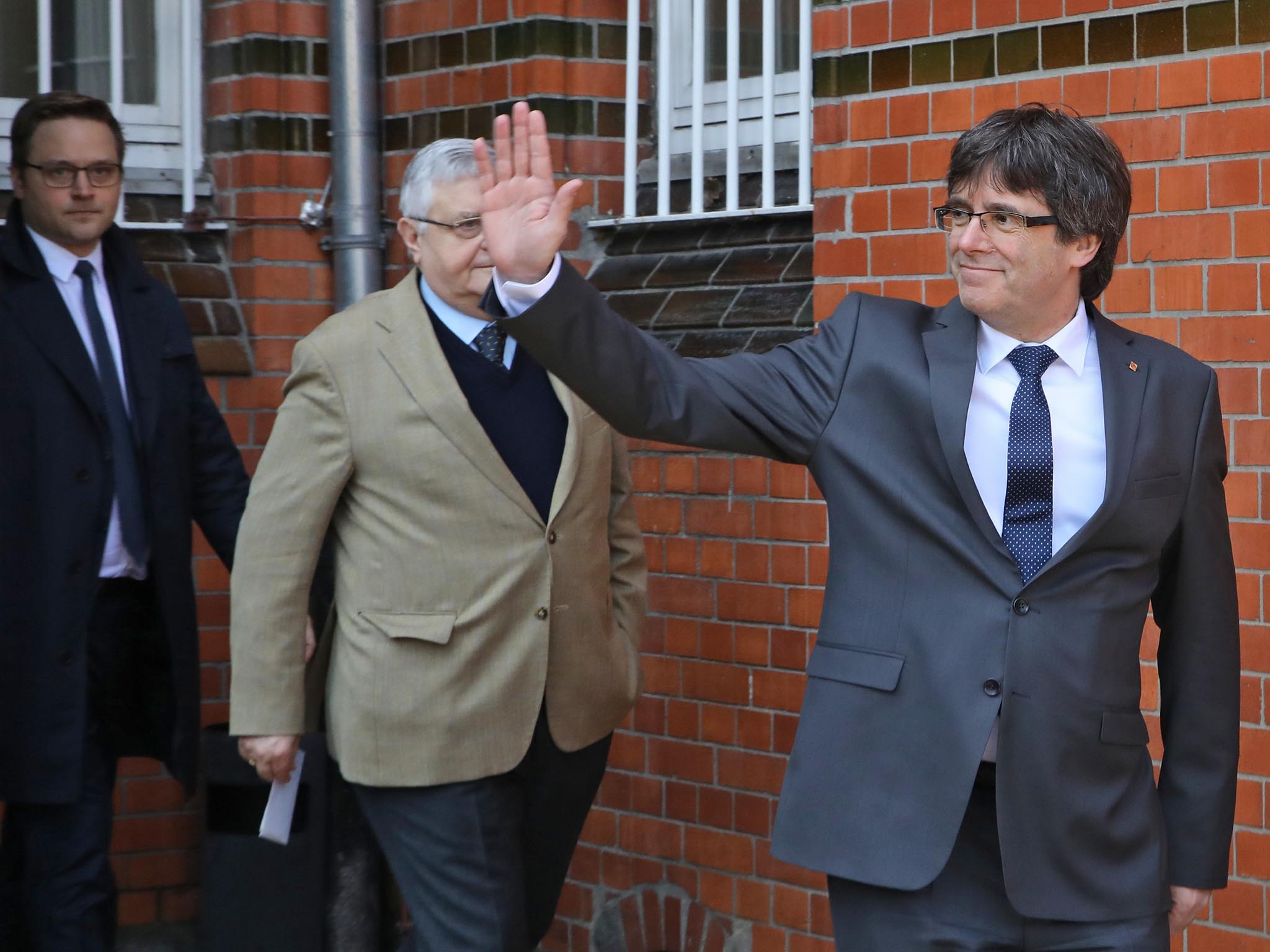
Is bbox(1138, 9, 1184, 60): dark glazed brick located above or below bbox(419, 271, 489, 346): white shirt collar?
above

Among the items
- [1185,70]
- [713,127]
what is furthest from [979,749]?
[713,127]

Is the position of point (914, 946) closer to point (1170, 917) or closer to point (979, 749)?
point (979, 749)

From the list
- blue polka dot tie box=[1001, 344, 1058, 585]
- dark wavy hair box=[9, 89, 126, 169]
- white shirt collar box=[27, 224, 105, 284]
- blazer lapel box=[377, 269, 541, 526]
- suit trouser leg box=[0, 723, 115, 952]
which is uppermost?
dark wavy hair box=[9, 89, 126, 169]

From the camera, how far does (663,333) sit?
4.81 metres

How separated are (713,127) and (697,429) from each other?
2.61 metres

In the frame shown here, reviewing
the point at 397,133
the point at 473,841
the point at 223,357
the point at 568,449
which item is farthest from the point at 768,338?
the point at 223,357

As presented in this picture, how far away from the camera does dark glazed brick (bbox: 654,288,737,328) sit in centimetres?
470

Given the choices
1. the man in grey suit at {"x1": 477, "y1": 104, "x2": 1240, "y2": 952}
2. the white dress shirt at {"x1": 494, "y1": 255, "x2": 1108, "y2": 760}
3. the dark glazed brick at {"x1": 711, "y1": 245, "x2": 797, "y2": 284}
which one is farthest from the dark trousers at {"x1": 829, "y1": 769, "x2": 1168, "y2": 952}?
the dark glazed brick at {"x1": 711, "y1": 245, "x2": 797, "y2": 284}

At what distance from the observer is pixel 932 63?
4.05m

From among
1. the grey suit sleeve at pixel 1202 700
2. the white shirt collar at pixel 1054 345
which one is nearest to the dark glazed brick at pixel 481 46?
the white shirt collar at pixel 1054 345

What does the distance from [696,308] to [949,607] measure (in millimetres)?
2327

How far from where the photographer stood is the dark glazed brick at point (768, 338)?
4.52 m

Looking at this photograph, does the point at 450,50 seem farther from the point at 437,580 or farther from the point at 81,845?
the point at 81,845

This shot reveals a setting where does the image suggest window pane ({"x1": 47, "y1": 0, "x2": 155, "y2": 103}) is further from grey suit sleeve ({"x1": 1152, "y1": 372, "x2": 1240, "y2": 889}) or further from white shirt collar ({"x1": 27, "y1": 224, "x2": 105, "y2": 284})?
grey suit sleeve ({"x1": 1152, "y1": 372, "x2": 1240, "y2": 889})
